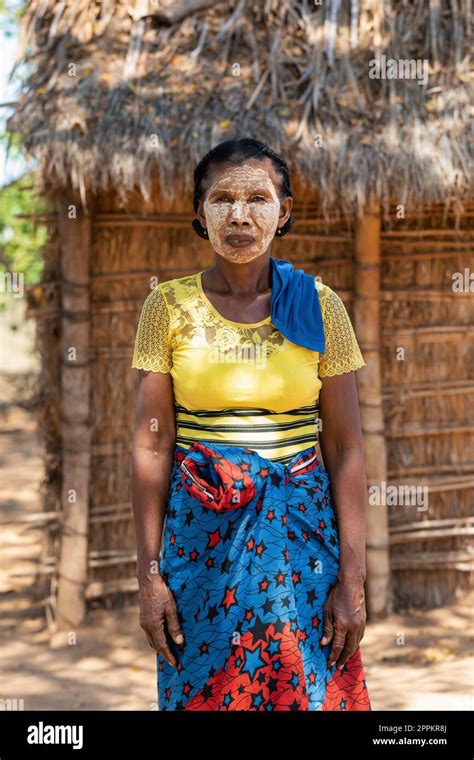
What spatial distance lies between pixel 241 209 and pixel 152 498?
705 millimetres

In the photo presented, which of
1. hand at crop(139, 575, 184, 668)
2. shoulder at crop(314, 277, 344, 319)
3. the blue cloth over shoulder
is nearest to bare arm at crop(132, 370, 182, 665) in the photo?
hand at crop(139, 575, 184, 668)

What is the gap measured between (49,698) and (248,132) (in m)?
2.99

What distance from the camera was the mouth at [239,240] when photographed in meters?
2.21

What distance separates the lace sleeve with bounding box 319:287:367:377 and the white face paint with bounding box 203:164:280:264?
0.71 feet

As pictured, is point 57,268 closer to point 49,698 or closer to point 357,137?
point 357,137

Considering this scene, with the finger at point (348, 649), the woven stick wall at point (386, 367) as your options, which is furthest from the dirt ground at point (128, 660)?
the finger at point (348, 649)

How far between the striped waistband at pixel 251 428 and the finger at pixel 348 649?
44cm

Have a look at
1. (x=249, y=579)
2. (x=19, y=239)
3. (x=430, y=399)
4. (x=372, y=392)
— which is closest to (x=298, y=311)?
(x=249, y=579)

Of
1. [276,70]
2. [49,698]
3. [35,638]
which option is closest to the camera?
[49,698]

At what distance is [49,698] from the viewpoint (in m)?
4.61

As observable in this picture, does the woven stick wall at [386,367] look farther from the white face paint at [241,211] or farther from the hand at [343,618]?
the hand at [343,618]

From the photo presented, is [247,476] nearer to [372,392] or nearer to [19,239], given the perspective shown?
[372,392]

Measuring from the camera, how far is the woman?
6.98 ft

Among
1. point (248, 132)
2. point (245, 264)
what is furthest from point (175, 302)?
point (248, 132)
